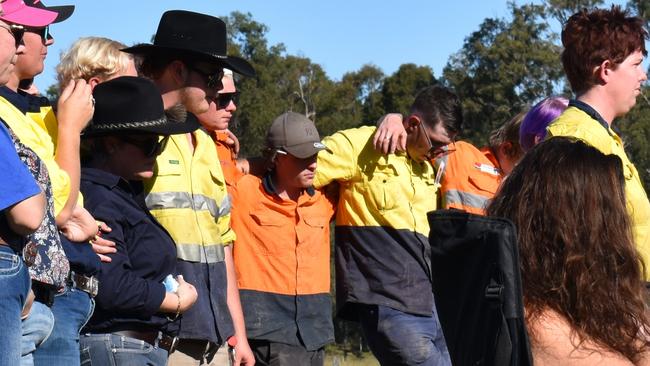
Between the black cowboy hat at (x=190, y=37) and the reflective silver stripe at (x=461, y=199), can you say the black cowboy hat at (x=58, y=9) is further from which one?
the reflective silver stripe at (x=461, y=199)

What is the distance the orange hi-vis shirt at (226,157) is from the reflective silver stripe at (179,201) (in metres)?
1.10

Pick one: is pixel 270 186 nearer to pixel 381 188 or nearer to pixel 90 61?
pixel 381 188

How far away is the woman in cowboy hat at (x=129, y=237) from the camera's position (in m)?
4.50

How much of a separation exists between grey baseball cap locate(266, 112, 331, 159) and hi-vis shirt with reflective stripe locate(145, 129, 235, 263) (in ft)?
4.03

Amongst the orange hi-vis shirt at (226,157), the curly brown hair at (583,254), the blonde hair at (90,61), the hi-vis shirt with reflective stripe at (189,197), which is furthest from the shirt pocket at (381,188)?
the curly brown hair at (583,254)

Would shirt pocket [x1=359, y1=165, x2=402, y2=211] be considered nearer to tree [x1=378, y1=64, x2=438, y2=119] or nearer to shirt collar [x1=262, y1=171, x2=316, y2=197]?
shirt collar [x1=262, y1=171, x2=316, y2=197]

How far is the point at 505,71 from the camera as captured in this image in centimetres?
4341

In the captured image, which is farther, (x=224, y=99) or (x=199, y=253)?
(x=224, y=99)

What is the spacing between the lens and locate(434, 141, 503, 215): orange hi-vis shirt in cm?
717

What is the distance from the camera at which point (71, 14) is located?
184 inches

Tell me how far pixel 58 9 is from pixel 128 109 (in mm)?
498

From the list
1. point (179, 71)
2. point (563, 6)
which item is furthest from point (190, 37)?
point (563, 6)

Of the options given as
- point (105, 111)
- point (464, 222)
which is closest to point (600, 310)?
point (464, 222)

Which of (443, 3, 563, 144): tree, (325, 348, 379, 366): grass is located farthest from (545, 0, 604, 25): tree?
(325, 348, 379, 366): grass
